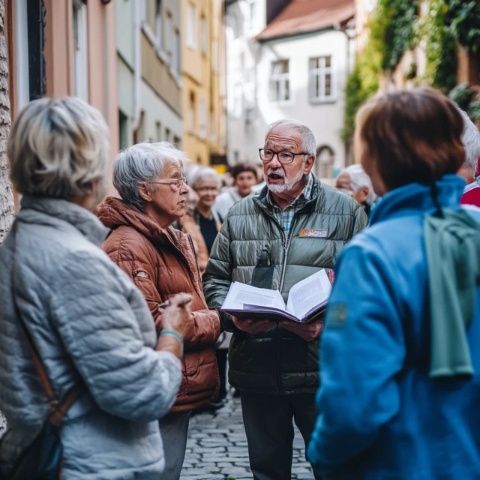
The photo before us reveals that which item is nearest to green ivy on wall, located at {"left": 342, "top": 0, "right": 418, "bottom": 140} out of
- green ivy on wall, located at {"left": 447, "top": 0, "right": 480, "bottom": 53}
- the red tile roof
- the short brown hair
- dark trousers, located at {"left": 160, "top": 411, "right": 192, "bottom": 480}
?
green ivy on wall, located at {"left": 447, "top": 0, "right": 480, "bottom": 53}

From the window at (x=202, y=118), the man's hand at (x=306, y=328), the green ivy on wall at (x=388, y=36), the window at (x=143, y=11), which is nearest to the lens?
the man's hand at (x=306, y=328)

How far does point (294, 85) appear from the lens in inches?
1598

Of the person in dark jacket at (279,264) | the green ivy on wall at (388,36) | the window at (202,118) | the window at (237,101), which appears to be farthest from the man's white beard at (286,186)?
the window at (237,101)

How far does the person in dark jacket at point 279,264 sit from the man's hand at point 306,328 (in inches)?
1.3

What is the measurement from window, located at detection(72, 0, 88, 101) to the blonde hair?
7.95 metres

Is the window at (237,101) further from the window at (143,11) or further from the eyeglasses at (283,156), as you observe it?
the eyeglasses at (283,156)

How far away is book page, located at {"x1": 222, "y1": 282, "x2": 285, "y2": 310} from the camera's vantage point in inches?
154

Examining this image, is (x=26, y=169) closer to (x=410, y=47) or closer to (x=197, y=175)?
(x=197, y=175)

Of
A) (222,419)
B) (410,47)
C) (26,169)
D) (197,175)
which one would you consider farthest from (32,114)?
(410,47)

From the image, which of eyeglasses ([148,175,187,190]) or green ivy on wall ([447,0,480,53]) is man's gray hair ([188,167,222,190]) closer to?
eyeglasses ([148,175,187,190])

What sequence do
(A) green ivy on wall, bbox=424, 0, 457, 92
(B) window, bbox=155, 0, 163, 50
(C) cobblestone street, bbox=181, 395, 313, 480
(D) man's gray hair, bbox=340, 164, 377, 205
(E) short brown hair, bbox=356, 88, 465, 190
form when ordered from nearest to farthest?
(E) short brown hair, bbox=356, 88, 465, 190
(C) cobblestone street, bbox=181, 395, 313, 480
(D) man's gray hair, bbox=340, 164, 377, 205
(A) green ivy on wall, bbox=424, 0, 457, 92
(B) window, bbox=155, 0, 163, 50

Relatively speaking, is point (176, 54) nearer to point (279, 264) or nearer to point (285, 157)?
point (285, 157)

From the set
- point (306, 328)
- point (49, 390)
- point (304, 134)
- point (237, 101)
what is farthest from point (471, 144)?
point (237, 101)

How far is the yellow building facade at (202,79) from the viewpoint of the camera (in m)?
28.3
